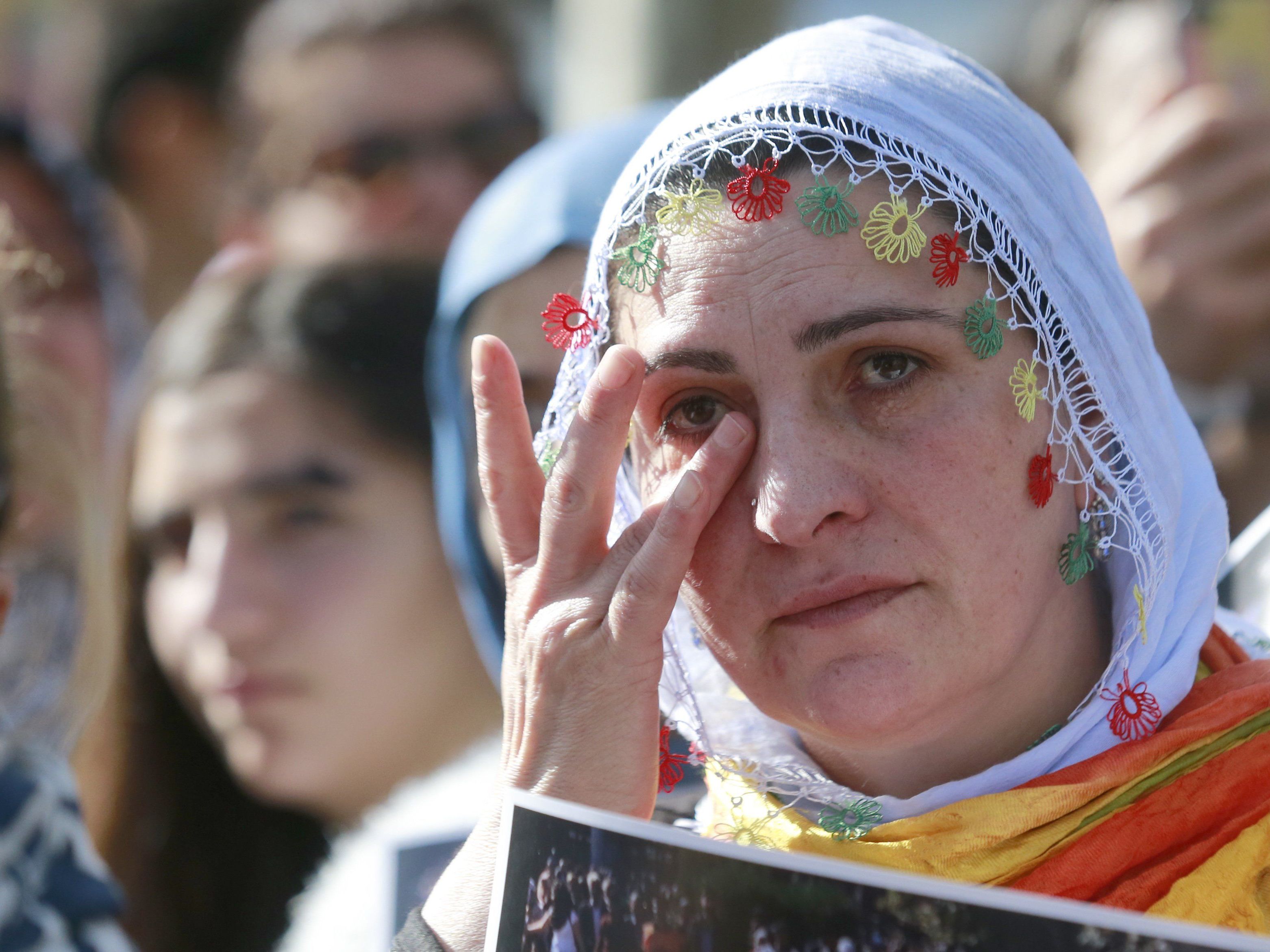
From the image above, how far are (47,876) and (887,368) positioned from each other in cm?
195

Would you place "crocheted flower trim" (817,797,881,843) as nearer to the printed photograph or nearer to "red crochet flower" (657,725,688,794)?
"red crochet flower" (657,725,688,794)

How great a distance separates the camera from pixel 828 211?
5.82 ft

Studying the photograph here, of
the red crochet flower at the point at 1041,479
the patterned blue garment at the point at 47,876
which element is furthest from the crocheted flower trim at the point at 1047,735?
the patterned blue garment at the point at 47,876

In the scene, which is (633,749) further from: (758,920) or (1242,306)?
(1242,306)

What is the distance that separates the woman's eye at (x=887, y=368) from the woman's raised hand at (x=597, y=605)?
169mm

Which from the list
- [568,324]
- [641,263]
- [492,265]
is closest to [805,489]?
[641,263]

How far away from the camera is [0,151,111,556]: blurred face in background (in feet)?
11.4

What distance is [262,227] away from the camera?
15.9 feet

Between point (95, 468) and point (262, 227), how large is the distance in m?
1.19

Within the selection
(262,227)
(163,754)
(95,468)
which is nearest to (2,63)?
(262,227)

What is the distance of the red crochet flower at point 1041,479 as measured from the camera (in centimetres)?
179

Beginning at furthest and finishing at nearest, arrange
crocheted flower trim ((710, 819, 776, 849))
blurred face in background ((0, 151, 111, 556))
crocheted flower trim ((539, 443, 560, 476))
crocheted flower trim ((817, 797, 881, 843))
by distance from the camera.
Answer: blurred face in background ((0, 151, 111, 556))
crocheted flower trim ((539, 443, 560, 476))
crocheted flower trim ((710, 819, 776, 849))
crocheted flower trim ((817, 797, 881, 843))

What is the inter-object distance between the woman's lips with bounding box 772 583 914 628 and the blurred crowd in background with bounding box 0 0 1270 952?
1221 millimetres

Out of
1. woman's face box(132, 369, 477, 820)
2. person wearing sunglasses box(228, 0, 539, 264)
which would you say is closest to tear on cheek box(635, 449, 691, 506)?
woman's face box(132, 369, 477, 820)
